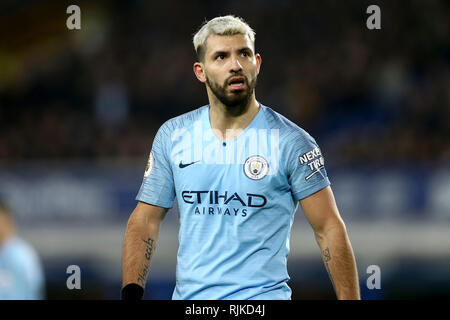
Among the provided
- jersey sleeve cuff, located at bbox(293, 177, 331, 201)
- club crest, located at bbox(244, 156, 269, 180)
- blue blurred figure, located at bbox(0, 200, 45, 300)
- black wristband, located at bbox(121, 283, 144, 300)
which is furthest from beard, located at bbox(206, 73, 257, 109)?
blue blurred figure, located at bbox(0, 200, 45, 300)

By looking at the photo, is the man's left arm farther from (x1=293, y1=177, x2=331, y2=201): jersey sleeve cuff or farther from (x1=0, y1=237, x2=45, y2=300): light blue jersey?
(x1=0, y1=237, x2=45, y2=300): light blue jersey

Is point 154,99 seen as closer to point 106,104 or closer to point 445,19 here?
point 106,104

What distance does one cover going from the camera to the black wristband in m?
3.86

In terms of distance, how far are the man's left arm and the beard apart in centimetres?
57

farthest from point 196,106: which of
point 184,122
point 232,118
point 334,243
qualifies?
point 334,243

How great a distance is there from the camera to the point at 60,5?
52.4 ft

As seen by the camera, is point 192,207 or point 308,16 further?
point 308,16

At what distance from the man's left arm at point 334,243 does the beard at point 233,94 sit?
571mm

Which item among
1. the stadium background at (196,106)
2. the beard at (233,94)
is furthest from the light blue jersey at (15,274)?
the beard at (233,94)

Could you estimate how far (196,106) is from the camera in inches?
499

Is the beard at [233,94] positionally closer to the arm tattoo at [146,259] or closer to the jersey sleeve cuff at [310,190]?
the jersey sleeve cuff at [310,190]
